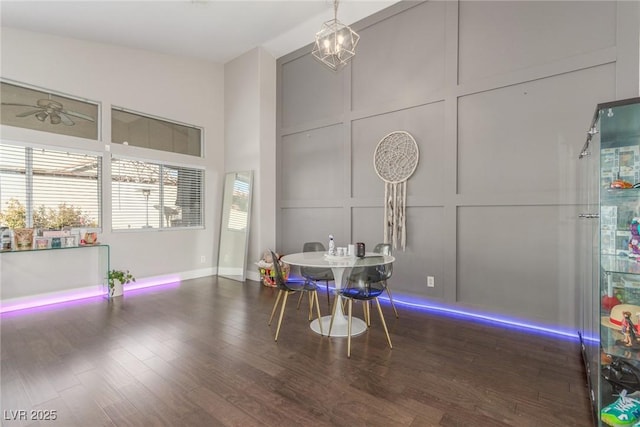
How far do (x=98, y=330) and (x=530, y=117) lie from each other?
16.2 ft

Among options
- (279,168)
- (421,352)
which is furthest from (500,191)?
(279,168)

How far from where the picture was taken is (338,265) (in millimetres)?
2680

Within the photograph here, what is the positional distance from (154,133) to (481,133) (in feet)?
16.0

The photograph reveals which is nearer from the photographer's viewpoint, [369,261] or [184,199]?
[369,261]

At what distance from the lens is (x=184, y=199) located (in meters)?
5.43

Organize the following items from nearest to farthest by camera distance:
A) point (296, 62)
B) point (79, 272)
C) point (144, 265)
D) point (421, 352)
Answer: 1. point (421, 352)
2. point (79, 272)
3. point (144, 265)
4. point (296, 62)

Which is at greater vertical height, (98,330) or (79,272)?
(79,272)

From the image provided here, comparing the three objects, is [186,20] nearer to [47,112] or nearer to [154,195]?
[47,112]

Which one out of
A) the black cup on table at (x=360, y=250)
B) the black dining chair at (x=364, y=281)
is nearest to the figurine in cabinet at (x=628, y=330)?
the black dining chair at (x=364, y=281)

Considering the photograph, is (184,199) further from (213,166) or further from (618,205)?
(618,205)

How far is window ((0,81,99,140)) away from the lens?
12.0 feet

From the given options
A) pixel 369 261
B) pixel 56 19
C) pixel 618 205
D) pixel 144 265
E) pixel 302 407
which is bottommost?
pixel 302 407

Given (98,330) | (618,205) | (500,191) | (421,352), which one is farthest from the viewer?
(500,191)

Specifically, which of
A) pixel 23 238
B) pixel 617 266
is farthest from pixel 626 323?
pixel 23 238
